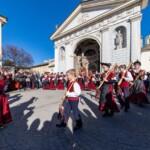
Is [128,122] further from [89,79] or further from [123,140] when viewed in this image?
[89,79]

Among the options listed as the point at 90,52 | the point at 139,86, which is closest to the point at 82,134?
the point at 139,86

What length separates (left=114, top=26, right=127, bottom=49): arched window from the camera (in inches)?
695

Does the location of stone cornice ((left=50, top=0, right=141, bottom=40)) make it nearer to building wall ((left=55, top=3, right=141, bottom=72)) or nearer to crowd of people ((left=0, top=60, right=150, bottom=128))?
building wall ((left=55, top=3, right=141, bottom=72))

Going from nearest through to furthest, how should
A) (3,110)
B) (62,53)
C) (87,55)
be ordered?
(3,110) < (87,55) < (62,53)

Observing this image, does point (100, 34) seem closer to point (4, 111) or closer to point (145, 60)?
point (145, 60)

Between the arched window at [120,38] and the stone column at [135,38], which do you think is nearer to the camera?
the stone column at [135,38]

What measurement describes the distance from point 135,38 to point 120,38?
6.08ft

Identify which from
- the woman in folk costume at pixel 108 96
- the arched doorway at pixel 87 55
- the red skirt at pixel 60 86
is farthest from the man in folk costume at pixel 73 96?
the arched doorway at pixel 87 55

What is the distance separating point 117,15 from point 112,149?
17156mm

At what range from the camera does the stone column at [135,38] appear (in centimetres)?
1624

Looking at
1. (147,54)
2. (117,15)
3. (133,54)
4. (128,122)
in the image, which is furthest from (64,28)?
(128,122)

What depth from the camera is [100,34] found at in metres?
19.8

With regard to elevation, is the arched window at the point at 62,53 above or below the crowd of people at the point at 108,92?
above

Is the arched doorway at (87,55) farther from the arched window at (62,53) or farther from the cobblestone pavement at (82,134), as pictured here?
the cobblestone pavement at (82,134)
